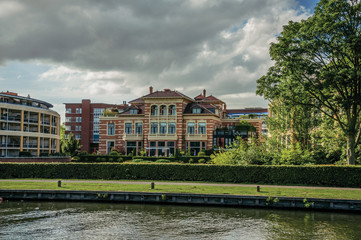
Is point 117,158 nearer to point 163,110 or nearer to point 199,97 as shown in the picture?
point 163,110

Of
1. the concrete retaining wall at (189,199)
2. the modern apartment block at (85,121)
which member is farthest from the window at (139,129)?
the concrete retaining wall at (189,199)

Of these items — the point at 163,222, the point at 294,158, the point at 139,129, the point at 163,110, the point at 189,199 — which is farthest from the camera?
the point at 139,129

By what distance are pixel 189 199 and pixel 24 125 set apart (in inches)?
2180

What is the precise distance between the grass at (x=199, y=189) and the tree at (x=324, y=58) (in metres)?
8.27

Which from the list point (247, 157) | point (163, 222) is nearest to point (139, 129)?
point (247, 157)

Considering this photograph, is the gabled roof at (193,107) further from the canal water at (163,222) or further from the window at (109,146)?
the canal water at (163,222)

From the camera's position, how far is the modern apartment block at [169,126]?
261ft

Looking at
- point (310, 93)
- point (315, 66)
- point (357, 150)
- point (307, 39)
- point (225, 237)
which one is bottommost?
point (225, 237)

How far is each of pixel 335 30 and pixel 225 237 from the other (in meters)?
24.0

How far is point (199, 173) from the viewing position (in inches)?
1613

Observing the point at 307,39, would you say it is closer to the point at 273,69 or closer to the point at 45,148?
the point at 273,69

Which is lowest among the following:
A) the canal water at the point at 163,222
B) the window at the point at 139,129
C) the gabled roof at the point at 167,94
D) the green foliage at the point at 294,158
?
the canal water at the point at 163,222

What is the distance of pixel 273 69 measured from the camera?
40.2 meters

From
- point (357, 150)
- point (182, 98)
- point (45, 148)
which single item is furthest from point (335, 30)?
point (45, 148)
